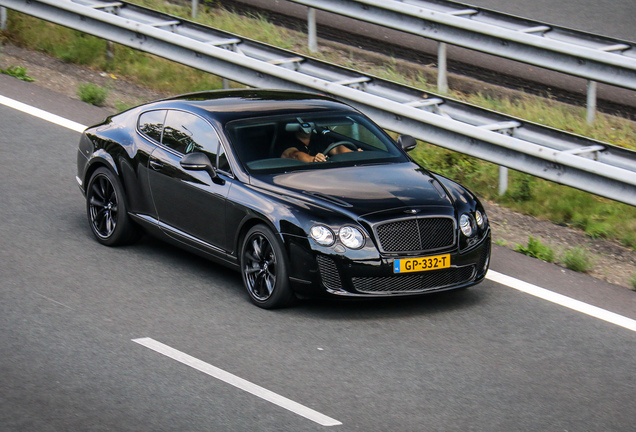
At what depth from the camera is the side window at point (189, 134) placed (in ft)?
30.7

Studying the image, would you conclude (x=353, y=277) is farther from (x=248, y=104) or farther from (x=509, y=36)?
(x=509, y=36)

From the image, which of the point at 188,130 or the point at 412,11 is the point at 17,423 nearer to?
the point at 188,130

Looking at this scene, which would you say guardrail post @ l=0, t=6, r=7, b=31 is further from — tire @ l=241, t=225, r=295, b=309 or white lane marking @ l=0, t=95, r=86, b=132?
tire @ l=241, t=225, r=295, b=309

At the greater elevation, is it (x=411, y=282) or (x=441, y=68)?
(x=441, y=68)

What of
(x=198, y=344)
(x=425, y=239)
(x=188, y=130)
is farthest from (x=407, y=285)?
(x=188, y=130)

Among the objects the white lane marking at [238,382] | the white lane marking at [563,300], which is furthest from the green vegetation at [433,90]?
the white lane marking at [238,382]

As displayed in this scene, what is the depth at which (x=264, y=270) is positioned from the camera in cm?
859

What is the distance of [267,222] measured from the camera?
8477mm

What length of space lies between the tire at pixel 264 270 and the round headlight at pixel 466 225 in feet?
4.69

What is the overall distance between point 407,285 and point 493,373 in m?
1.17

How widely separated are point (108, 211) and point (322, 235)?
9.16 ft

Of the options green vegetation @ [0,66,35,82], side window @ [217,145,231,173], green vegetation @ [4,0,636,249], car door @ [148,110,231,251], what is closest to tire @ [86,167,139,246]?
car door @ [148,110,231,251]

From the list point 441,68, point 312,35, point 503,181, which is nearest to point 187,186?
point 503,181

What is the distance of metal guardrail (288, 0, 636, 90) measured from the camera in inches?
472
